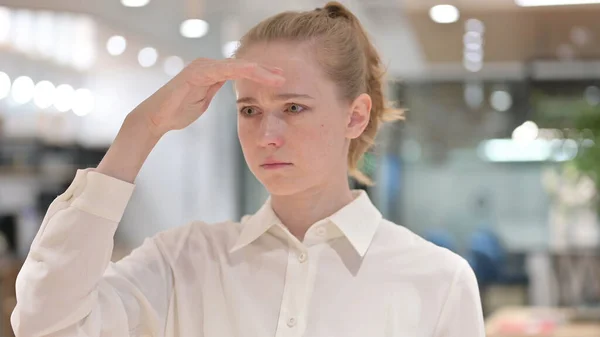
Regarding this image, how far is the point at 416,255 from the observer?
1364mm

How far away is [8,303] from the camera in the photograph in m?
4.52

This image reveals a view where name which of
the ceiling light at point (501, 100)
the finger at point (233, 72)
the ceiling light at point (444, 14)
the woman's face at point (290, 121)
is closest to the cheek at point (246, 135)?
the woman's face at point (290, 121)

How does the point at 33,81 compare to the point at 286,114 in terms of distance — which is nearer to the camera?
the point at 286,114

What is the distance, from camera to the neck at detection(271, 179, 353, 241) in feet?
4.50

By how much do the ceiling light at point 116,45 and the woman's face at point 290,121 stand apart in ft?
8.42

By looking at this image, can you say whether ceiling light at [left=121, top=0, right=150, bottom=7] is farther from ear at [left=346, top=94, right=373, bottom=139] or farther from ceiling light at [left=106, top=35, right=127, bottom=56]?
ear at [left=346, top=94, right=373, bottom=139]

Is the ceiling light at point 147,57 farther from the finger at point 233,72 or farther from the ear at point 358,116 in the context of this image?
the finger at point 233,72

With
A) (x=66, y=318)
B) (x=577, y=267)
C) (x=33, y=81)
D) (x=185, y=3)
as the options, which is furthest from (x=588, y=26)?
(x=66, y=318)

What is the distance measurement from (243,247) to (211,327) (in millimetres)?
147

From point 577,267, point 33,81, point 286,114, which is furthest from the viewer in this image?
point 577,267

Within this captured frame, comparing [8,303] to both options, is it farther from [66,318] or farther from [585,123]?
[66,318]

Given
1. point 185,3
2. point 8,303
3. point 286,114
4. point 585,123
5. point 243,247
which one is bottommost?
point 8,303

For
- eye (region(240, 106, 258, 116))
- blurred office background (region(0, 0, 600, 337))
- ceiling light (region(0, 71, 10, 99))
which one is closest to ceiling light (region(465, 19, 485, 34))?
blurred office background (region(0, 0, 600, 337))

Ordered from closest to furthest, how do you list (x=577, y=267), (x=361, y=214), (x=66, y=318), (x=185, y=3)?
(x=66, y=318) → (x=361, y=214) → (x=185, y=3) → (x=577, y=267)
